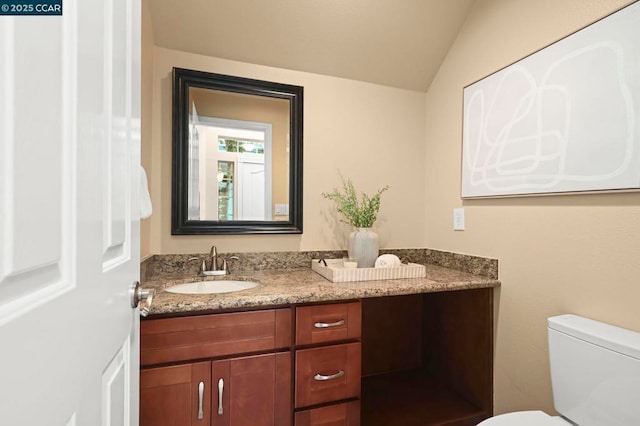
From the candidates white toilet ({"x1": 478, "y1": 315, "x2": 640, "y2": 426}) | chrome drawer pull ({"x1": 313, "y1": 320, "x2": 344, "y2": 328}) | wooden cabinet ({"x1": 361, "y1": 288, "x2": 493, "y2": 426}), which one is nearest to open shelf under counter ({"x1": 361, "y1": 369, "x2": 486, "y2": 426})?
wooden cabinet ({"x1": 361, "y1": 288, "x2": 493, "y2": 426})

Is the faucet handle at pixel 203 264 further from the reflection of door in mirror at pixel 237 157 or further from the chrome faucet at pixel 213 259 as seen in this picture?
the reflection of door in mirror at pixel 237 157

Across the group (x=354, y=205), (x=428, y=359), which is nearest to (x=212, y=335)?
(x=354, y=205)

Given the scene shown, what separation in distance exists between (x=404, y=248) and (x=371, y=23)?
142 centimetres

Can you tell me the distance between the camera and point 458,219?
1887mm

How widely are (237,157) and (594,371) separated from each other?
5.89 ft

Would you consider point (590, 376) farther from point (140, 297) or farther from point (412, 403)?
point (140, 297)

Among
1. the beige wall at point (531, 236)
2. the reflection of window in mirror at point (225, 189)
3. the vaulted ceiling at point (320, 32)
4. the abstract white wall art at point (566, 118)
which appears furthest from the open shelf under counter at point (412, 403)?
the vaulted ceiling at point (320, 32)

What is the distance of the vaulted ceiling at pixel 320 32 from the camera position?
1.61m

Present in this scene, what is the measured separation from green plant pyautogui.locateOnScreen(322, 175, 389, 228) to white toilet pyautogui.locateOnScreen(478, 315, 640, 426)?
0.95 m

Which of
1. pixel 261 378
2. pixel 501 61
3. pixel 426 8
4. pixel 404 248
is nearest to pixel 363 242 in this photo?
pixel 404 248

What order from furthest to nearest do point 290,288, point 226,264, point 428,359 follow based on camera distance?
point 428,359, point 226,264, point 290,288

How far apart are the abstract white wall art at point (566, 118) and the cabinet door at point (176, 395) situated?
162 cm

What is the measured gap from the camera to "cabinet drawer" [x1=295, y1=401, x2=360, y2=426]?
1280mm

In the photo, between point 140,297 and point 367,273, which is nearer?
point 140,297
